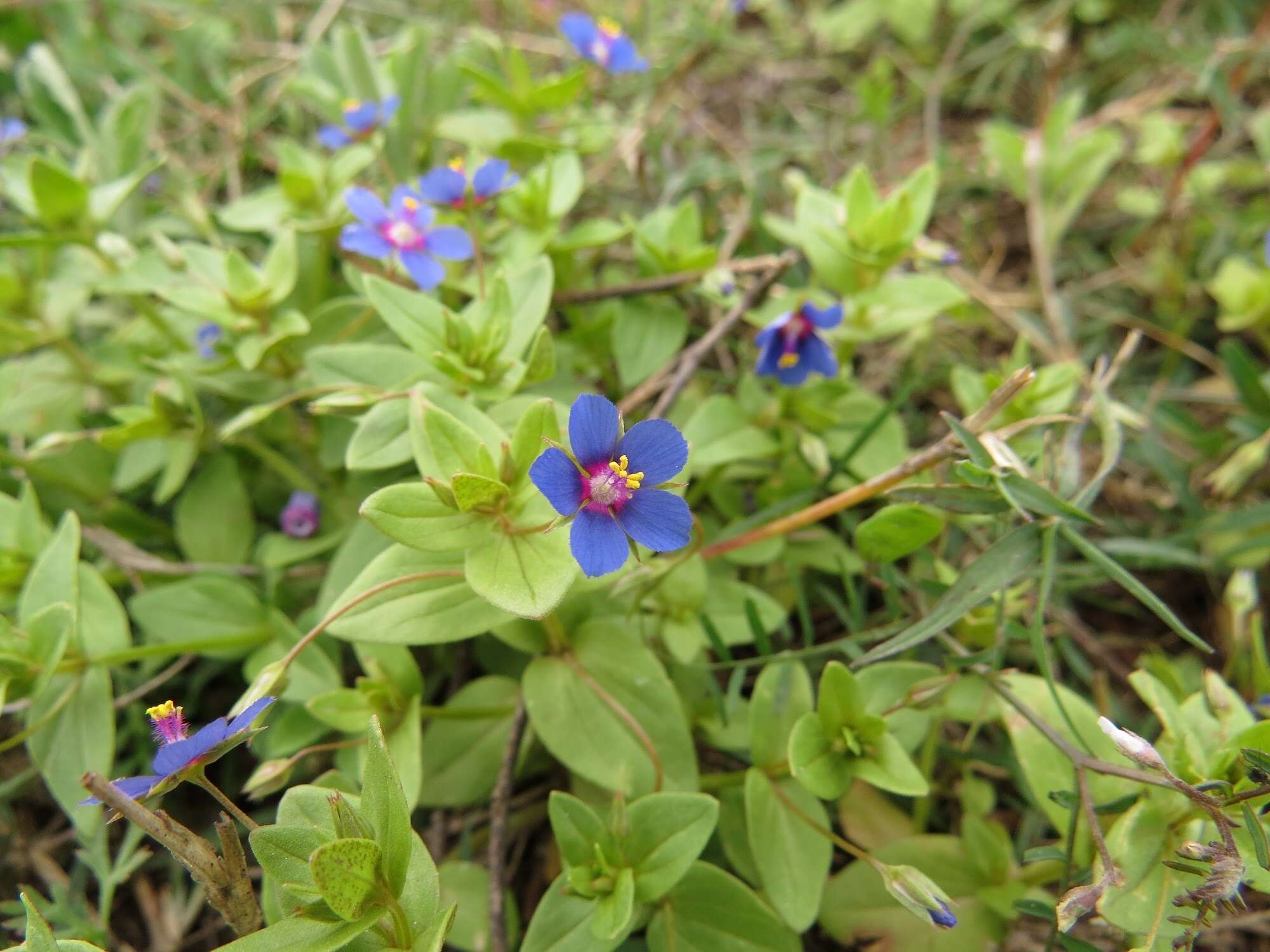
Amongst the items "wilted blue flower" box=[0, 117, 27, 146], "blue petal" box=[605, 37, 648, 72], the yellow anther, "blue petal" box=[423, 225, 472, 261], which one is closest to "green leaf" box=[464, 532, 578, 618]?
the yellow anther

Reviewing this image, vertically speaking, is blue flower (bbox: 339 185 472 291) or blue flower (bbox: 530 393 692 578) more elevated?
blue flower (bbox: 339 185 472 291)

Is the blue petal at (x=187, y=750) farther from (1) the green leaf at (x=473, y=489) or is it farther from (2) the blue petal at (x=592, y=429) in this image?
(2) the blue petal at (x=592, y=429)

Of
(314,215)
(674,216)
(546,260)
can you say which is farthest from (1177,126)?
(314,215)

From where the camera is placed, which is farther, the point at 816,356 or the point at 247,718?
the point at 816,356

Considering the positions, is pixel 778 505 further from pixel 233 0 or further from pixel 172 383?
pixel 233 0

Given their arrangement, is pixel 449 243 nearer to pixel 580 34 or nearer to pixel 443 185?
pixel 443 185

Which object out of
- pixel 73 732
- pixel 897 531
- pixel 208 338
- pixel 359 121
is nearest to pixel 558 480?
pixel 897 531

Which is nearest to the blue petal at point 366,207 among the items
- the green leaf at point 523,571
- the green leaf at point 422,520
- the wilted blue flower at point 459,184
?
the wilted blue flower at point 459,184

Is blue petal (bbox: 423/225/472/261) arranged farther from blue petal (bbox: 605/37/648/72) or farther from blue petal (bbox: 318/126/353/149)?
blue petal (bbox: 605/37/648/72)
